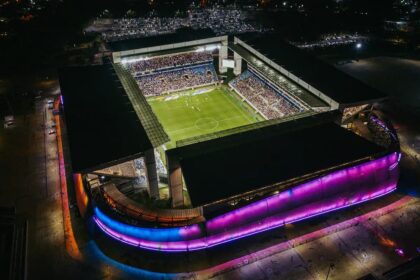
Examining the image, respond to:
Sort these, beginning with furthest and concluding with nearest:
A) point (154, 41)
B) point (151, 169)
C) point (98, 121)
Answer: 1. point (154, 41)
2. point (98, 121)
3. point (151, 169)

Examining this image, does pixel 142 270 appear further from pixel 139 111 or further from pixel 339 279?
pixel 139 111

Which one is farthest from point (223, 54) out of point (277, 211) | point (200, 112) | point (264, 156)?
point (277, 211)

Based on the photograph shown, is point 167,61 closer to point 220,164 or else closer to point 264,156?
point 220,164

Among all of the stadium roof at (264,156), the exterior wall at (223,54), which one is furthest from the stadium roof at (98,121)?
the exterior wall at (223,54)

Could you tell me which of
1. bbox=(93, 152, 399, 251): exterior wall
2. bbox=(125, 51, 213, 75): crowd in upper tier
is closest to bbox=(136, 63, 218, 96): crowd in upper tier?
bbox=(125, 51, 213, 75): crowd in upper tier

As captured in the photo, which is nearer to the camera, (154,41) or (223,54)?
(154,41)

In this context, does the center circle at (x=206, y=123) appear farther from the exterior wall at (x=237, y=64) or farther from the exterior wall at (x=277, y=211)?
the exterior wall at (x=277, y=211)

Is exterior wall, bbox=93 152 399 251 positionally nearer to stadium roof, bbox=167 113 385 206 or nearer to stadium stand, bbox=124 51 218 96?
stadium roof, bbox=167 113 385 206

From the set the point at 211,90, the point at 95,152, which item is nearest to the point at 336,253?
the point at 95,152
